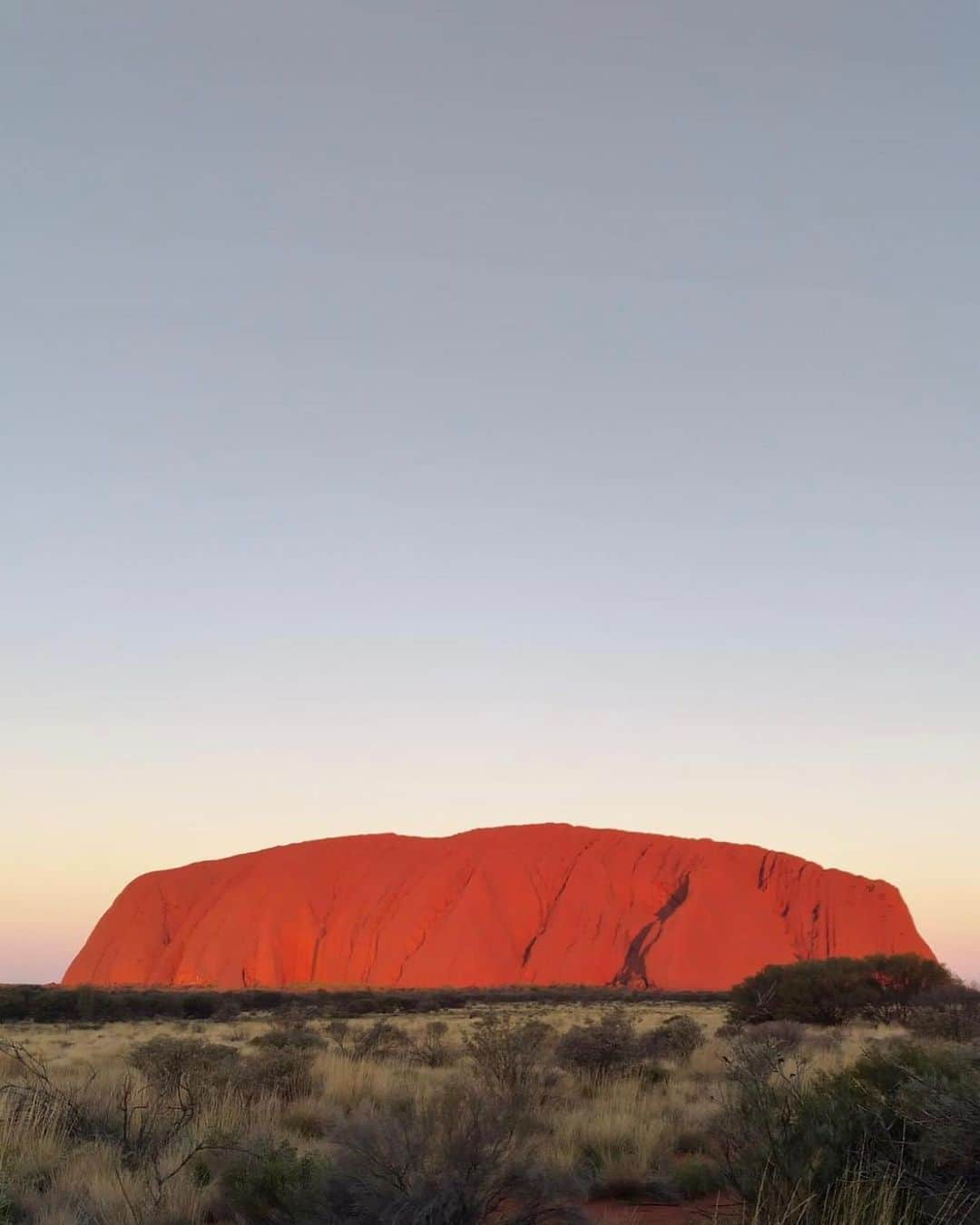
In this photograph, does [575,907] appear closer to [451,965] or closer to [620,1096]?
[451,965]

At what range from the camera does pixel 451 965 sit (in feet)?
222

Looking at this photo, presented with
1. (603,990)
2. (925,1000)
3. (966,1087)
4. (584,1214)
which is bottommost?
(603,990)

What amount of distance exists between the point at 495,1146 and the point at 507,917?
68268 mm

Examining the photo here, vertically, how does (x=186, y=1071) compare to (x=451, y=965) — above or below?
above

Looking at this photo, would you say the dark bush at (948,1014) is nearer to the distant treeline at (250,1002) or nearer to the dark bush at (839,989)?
the dark bush at (839,989)

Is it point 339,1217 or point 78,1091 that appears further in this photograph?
point 78,1091

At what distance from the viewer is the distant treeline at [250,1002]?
40.2 metres

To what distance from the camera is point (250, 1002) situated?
1922 inches

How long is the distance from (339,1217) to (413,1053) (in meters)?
11.8

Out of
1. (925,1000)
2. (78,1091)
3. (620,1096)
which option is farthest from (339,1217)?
(925,1000)

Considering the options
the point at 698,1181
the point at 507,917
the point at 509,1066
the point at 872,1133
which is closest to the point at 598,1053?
the point at 509,1066

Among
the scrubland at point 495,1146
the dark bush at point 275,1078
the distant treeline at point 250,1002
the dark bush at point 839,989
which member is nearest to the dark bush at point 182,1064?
the scrubland at point 495,1146

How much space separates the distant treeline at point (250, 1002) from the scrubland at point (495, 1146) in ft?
87.2

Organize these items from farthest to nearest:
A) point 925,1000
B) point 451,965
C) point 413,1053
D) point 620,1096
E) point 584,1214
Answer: point 451,965
point 925,1000
point 413,1053
point 620,1096
point 584,1214
